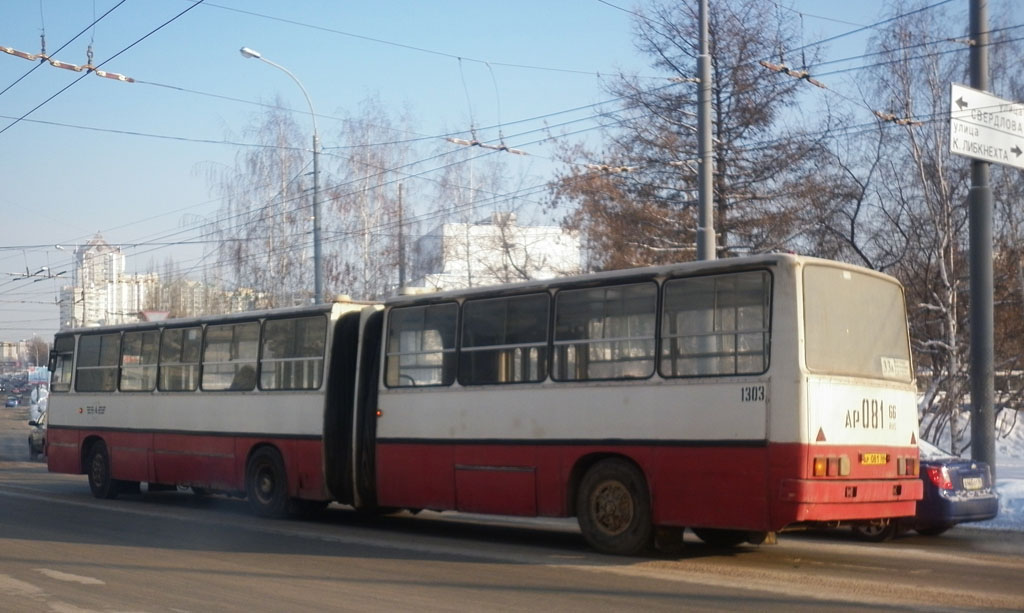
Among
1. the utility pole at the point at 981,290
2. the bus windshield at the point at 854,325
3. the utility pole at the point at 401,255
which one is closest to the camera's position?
the bus windshield at the point at 854,325

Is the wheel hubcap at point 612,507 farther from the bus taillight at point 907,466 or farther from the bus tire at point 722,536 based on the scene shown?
the bus taillight at point 907,466

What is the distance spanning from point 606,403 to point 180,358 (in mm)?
9437

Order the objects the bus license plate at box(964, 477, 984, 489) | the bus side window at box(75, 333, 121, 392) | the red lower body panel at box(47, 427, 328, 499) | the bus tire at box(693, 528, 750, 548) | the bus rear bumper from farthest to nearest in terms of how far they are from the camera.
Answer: the bus side window at box(75, 333, 121, 392) → the red lower body panel at box(47, 427, 328, 499) → the bus license plate at box(964, 477, 984, 489) → the bus tire at box(693, 528, 750, 548) → the bus rear bumper

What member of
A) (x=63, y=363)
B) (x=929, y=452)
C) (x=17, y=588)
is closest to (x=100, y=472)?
(x=63, y=363)

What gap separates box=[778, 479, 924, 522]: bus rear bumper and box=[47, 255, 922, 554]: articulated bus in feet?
0.07

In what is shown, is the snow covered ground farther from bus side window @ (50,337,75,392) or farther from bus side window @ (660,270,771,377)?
bus side window @ (50,337,75,392)

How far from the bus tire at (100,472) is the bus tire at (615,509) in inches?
437

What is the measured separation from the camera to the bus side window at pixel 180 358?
18734 mm

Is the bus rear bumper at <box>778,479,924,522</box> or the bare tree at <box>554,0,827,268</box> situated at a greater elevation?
the bare tree at <box>554,0,827,268</box>

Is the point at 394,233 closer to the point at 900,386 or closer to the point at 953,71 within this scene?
the point at 953,71

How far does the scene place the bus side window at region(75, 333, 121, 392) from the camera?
20.8 meters

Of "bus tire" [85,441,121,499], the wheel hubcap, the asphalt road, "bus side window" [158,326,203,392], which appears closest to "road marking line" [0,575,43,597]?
the asphalt road

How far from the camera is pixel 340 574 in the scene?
11.0m

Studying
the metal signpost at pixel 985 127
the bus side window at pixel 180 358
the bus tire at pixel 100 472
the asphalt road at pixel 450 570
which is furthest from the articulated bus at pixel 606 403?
the metal signpost at pixel 985 127
